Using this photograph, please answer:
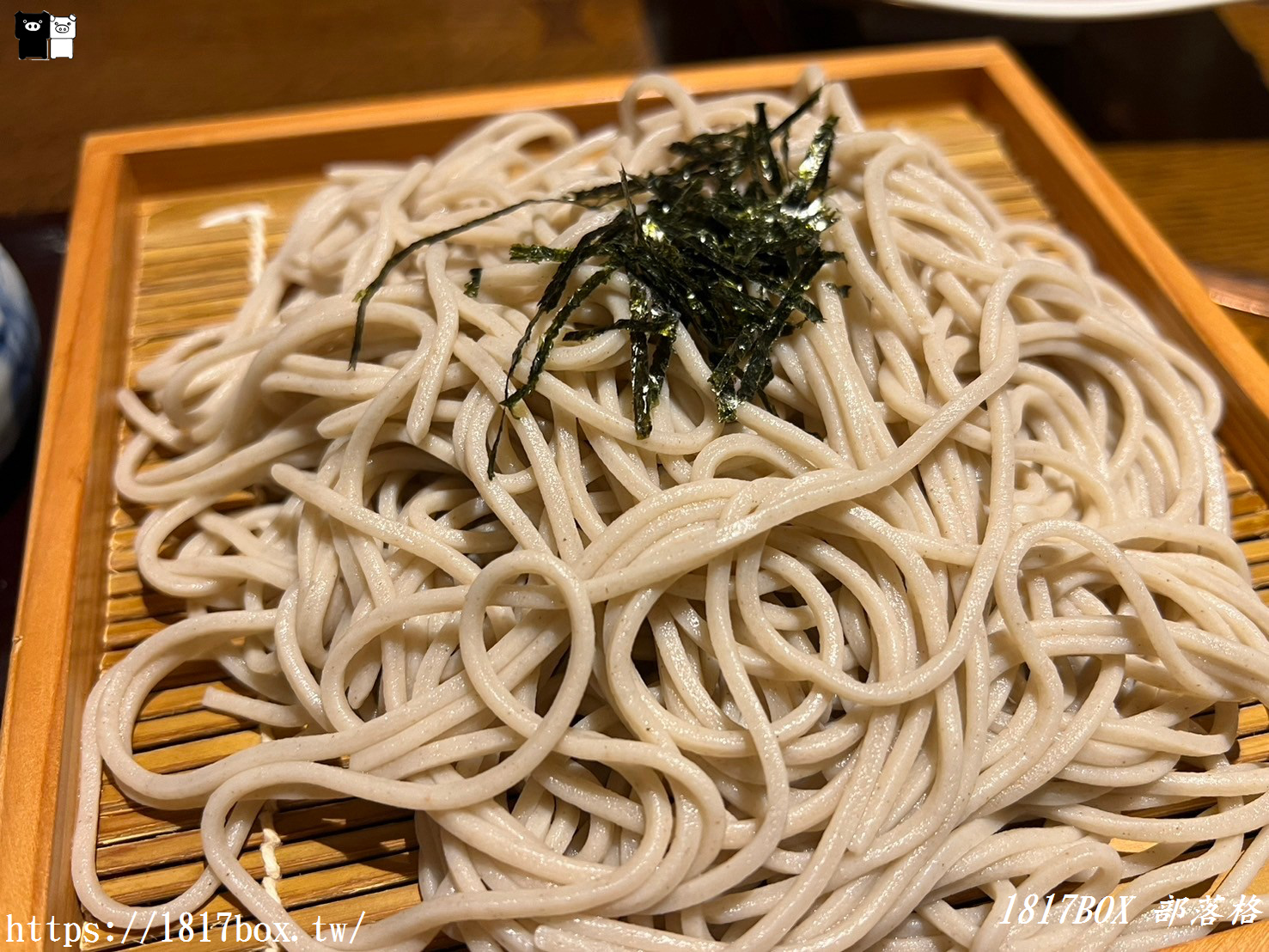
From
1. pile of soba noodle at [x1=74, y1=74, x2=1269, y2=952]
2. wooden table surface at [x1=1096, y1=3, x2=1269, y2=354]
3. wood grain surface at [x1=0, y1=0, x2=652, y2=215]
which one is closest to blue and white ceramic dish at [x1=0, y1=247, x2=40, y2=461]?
pile of soba noodle at [x1=74, y1=74, x2=1269, y2=952]

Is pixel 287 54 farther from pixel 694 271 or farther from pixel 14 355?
pixel 694 271

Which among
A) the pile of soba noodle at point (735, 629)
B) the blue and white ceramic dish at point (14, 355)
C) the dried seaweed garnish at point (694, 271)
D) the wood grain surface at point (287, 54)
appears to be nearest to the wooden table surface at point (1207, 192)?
the pile of soba noodle at point (735, 629)

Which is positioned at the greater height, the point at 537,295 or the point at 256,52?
the point at 256,52

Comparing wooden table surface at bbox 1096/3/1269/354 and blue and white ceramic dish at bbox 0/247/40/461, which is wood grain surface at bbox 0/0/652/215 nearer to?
blue and white ceramic dish at bbox 0/247/40/461

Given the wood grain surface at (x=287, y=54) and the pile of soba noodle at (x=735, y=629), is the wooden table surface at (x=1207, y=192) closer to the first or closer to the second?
the pile of soba noodle at (x=735, y=629)

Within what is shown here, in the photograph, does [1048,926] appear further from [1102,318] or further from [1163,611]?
[1102,318]

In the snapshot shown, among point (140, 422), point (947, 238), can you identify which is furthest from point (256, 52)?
point (947, 238)

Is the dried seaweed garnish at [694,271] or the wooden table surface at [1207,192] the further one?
the wooden table surface at [1207,192]

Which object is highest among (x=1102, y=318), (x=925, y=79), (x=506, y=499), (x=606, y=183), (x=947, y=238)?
(x=925, y=79)
